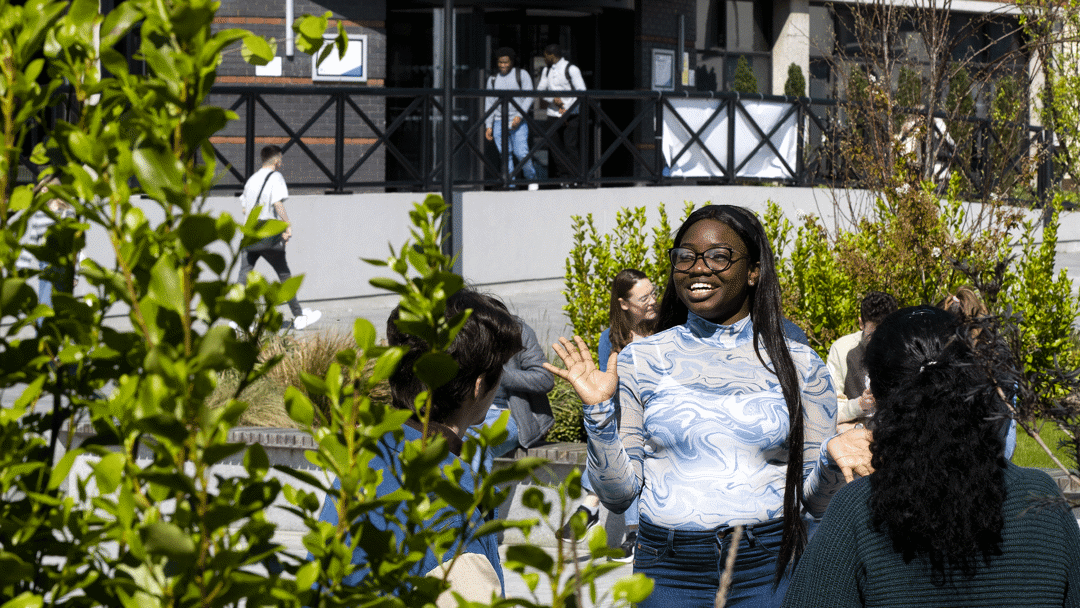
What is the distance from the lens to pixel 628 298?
20.9ft


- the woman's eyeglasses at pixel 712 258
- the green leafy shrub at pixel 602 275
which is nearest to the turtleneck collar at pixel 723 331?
the woman's eyeglasses at pixel 712 258

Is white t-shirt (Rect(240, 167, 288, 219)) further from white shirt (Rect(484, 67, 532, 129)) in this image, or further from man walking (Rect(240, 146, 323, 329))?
white shirt (Rect(484, 67, 532, 129))

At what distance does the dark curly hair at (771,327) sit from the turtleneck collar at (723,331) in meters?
0.03

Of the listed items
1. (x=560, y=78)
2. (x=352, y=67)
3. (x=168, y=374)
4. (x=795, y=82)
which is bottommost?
(x=168, y=374)

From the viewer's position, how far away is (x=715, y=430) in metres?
3.13

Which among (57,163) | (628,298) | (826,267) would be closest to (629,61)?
(826,267)

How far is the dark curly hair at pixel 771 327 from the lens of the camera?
3148mm

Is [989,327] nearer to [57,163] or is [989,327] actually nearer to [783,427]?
[783,427]

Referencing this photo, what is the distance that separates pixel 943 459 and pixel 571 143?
14.0 m

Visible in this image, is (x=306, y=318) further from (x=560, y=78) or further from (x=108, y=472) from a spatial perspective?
(x=108, y=472)

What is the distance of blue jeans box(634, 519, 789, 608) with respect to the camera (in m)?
3.07

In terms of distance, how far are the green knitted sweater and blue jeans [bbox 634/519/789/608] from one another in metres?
0.71

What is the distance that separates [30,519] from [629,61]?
19446mm

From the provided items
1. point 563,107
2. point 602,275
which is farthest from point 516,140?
point 602,275
